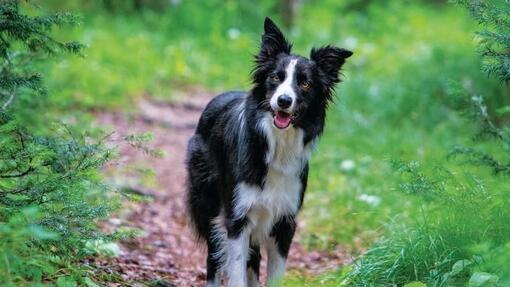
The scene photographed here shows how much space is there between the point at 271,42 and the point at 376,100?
695cm

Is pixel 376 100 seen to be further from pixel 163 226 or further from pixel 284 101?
pixel 284 101

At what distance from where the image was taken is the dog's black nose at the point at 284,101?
4.84 metres

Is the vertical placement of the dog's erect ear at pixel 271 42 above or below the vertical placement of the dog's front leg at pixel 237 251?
above

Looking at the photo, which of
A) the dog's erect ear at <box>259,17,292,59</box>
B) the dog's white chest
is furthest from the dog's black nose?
the dog's erect ear at <box>259,17,292,59</box>

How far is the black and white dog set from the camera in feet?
16.4

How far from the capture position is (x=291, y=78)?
504 cm

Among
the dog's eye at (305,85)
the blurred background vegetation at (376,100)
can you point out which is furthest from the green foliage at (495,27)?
the dog's eye at (305,85)

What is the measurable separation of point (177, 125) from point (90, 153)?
267 inches

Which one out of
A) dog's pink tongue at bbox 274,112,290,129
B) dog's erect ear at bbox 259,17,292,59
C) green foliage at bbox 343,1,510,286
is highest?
dog's erect ear at bbox 259,17,292,59

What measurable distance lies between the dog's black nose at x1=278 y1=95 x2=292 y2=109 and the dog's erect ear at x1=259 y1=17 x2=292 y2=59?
54cm

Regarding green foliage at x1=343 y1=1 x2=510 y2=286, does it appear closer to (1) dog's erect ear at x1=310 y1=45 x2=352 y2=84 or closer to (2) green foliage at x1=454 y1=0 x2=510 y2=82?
(2) green foliage at x1=454 y1=0 x2=510 y2=82

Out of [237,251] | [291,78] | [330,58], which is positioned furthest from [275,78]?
[237,251]

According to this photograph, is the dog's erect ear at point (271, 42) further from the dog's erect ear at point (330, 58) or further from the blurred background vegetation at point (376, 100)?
the blurred background vegetation at point (376, 100)

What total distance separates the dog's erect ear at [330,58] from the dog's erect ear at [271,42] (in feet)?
0.78
